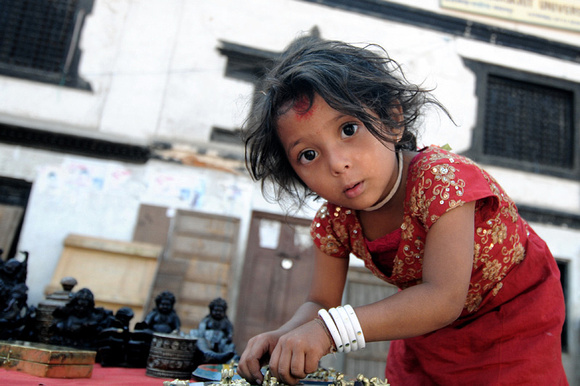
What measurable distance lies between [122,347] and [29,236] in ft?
13.1

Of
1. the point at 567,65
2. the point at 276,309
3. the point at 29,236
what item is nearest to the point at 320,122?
the point at 276,309

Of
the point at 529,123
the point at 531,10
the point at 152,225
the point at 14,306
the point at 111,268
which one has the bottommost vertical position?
the point at 14,306

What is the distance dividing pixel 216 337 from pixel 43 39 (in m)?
5.30

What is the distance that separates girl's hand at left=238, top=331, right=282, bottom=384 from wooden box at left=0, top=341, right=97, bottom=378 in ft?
1.64

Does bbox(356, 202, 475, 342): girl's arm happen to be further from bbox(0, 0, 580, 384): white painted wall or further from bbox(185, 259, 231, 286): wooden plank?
bbox(185, 259, 231, 286): wooden plank

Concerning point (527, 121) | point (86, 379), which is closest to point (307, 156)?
point (86, 379)

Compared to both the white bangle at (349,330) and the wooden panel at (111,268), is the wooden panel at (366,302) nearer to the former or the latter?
the wooden panel at (111,268)

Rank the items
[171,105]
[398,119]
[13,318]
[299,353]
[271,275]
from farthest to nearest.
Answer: [171,105] < [271,275] < [13,318] < [398,119] < [299,353]

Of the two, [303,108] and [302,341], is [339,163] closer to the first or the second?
[303,108]

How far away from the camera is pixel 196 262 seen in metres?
4.95

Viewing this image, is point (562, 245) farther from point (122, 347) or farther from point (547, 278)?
point (122, 347)

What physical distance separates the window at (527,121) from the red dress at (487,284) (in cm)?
558

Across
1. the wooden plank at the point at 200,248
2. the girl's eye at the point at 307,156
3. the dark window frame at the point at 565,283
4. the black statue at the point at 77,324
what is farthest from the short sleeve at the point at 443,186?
the dark window frame at the point at 565,283

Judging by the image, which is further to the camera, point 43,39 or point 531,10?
point 531,10
